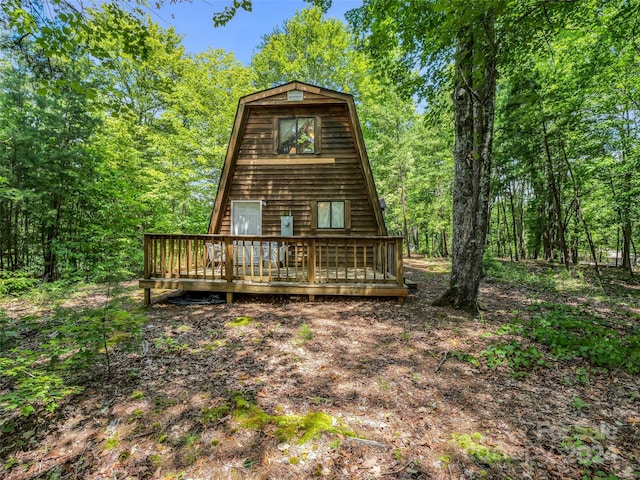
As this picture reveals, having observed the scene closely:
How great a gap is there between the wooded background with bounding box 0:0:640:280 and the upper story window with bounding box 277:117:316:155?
2213 mm

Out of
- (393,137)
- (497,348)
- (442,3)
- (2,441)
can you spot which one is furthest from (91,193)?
(393,137)

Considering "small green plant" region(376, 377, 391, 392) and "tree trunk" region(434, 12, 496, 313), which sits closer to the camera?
"small green plant" region(376, 377, 391, 392)

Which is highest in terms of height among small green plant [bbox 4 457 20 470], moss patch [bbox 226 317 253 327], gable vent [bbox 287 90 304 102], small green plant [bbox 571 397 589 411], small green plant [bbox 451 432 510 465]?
gable vent [bbox 287 90 304 102]

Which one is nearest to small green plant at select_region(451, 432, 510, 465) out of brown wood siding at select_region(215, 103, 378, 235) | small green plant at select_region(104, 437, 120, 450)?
small green plant at select_region(104, 437, 120, 450)

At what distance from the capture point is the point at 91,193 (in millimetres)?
10297

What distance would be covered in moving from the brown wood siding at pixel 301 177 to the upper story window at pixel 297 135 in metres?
0.19

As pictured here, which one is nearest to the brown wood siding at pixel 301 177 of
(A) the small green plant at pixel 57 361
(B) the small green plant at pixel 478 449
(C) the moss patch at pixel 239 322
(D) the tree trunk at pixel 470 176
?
(D) the tree trunk at pixel 470 176

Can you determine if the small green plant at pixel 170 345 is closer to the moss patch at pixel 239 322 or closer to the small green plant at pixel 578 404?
the moss patch at pixel 239 322

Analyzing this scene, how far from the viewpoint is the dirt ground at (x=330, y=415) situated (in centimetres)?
200

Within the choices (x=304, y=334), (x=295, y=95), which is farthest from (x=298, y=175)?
(x=304, y=334)

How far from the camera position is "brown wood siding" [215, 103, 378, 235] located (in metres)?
8.57

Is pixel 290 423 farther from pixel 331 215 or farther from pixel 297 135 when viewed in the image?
pixel 297 135

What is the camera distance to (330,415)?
8.23 feet

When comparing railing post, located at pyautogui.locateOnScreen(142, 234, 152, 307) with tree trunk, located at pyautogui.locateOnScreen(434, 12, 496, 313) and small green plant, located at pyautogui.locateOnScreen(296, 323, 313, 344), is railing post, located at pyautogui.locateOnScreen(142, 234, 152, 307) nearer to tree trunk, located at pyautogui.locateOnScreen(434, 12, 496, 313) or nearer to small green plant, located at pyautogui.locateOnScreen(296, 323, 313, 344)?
small green plant, located at pyautogui.locateOnScreen(296, 323, 313, 344)
